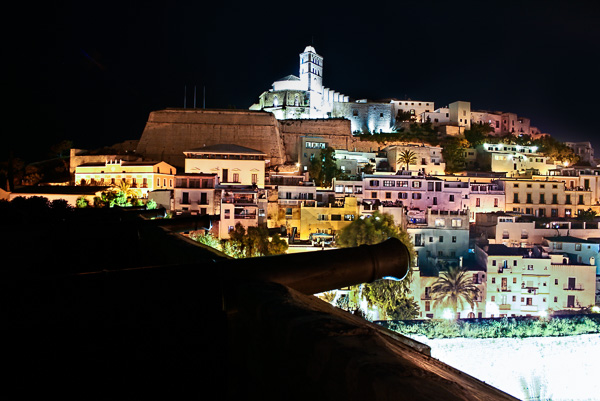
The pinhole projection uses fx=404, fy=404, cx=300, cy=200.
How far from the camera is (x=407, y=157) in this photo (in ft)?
111

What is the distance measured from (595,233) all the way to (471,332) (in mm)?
16646

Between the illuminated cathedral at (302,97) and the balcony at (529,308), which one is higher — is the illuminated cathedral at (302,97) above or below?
above

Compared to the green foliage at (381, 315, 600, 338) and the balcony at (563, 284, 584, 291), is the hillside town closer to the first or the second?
the balcony at (563, 284, 584, 291)

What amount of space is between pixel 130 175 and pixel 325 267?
96.1ft

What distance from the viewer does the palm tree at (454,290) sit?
786 inches

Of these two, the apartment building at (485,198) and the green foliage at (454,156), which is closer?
the apartment building at (485,198)

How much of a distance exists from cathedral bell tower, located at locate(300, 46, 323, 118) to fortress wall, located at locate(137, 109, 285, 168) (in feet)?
Answer: 24.1

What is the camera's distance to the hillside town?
21.2m

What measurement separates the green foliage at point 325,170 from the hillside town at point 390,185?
12 centimetres

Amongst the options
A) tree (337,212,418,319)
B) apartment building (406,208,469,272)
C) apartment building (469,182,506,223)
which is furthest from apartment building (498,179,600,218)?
tree (337,212,418,319)

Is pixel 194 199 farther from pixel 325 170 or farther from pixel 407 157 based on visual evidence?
pixel 407 157

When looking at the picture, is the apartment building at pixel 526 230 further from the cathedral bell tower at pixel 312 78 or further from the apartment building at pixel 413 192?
the cathedral bell tower at pixel 312 78

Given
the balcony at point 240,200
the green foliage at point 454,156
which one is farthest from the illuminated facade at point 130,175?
the green foliage at point 454,156

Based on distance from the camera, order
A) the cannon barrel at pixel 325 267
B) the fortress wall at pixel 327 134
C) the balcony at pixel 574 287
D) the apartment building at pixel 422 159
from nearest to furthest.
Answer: the cannon barrel at pixel 325 267 → the balcony at pixel 574 287 → the apartment building at pixel 422 159 → the fortress wall at pixel 327 134
